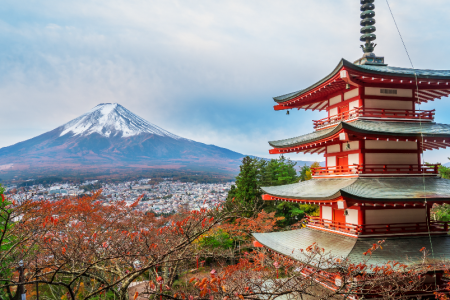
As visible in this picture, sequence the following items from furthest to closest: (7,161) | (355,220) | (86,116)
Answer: (86,116) → (7,161) → (355,220)

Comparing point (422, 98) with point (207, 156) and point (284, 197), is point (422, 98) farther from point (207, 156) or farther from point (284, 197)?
point (207, 156)

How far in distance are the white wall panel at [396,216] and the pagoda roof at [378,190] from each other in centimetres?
84

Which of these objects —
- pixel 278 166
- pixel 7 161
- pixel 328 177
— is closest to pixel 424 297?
pixel 328 177

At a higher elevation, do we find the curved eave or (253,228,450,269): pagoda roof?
the curved eave

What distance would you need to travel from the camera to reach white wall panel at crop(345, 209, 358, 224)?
888cm

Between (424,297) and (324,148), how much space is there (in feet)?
18.9

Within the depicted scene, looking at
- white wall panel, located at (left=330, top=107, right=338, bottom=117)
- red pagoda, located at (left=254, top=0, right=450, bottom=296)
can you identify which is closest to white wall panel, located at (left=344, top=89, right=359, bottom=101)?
red pagoda, located at (left=254, top=0, right=450, bottom=296)

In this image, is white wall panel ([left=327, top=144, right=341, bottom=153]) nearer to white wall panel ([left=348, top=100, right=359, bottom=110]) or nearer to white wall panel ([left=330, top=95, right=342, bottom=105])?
white wall panel ([left=348, top=100, right=359, bottom=110])

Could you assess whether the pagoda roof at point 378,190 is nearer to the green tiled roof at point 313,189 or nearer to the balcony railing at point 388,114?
the green tiled roof at point 313,189

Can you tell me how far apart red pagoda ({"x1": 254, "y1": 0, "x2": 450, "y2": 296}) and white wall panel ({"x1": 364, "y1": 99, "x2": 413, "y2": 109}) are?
0.02 meters

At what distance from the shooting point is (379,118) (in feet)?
30.8

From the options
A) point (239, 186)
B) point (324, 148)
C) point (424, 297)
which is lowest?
point (424, 297)

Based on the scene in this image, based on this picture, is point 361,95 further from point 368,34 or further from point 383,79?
point 368,34

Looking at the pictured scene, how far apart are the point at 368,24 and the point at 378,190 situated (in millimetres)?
6536
